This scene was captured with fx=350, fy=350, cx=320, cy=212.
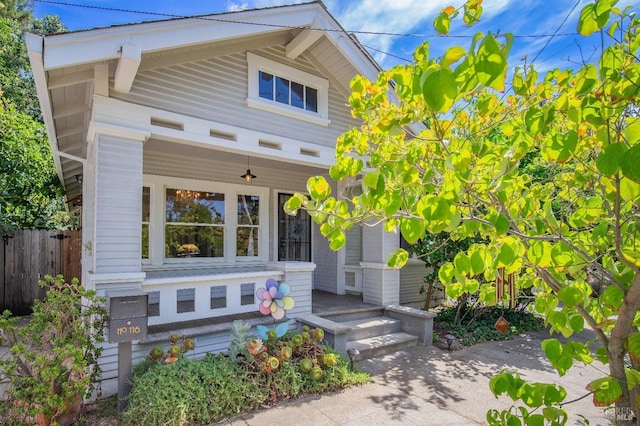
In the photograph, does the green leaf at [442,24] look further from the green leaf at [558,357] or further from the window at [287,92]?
the window at [287,92]

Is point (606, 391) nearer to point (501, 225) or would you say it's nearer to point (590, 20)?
point (501, 225)

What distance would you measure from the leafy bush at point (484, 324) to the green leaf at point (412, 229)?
234 inches

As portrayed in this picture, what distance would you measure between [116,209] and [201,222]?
3076 mm

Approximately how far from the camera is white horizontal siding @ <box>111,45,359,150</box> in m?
4.74

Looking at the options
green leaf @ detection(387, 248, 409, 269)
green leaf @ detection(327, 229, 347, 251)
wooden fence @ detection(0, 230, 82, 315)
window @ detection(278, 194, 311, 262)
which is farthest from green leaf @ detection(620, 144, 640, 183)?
wooden fence @ detection(0, 230, 82, 315)

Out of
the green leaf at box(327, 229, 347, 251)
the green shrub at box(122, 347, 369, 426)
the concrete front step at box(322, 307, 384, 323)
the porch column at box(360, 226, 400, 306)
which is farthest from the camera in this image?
the porch column at box(360, 226, 400, 306)

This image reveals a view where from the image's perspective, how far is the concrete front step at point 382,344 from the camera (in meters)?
5.51

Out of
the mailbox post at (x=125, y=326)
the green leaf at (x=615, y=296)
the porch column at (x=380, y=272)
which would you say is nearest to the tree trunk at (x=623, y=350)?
the green leaf at (x=615, y=296)

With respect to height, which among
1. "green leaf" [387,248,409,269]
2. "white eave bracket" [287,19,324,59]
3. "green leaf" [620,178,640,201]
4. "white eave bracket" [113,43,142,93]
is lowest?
"green leaf" [387,248,409,269]

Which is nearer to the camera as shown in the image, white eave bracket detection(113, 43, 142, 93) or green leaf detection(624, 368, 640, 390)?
green leaf detection(624, 368, 640, 390)

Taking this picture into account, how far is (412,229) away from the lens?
52.5 inches

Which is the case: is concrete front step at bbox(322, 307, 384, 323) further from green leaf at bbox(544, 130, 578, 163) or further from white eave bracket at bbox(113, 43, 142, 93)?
green leaf at bbox(544, 130, 578, 163)

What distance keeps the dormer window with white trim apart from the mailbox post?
3.37m

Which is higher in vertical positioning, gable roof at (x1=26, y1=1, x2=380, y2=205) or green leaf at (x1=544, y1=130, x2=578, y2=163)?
gable roof at (x1=26, y1=1, x2=380, y2=205)
